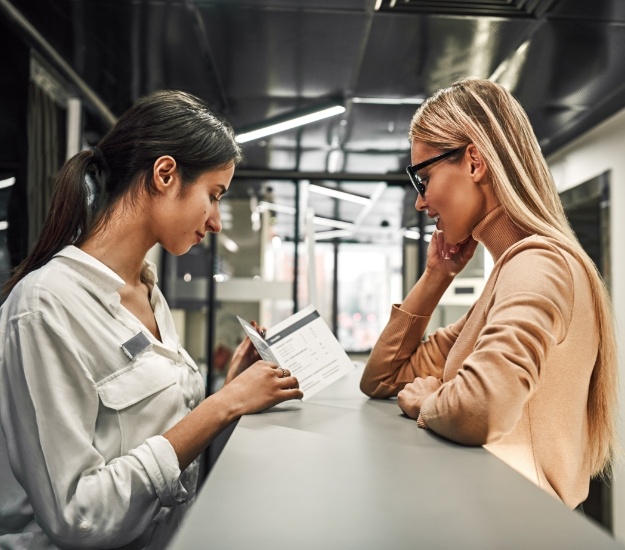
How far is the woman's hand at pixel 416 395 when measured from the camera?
1.07 meters

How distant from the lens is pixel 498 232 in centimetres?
→ 109

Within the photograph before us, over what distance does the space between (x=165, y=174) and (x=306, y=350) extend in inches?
20.3

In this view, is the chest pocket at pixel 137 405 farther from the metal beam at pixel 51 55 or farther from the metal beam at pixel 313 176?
the metal beam at pixel 313 176

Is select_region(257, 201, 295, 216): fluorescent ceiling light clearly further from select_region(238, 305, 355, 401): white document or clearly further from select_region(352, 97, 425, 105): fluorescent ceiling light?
select_region(238, 305, 355, 401): white document

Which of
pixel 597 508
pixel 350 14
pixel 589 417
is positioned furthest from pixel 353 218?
pixel 589 417

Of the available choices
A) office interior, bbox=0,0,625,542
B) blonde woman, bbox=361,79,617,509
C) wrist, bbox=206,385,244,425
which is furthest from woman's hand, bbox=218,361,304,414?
office interior, bbox=0,0,625,542

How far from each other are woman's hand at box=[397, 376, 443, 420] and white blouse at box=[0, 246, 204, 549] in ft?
→ 1.46

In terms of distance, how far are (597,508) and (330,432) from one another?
388 cm

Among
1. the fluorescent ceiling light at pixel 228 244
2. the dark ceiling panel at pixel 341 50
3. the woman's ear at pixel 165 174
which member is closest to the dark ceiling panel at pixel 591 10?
the dark ceiling panel at pixel 341 50

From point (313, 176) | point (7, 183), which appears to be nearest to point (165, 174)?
point (7, 183)

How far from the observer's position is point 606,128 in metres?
4.02

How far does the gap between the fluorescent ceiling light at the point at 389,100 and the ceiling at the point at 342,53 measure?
13 mm

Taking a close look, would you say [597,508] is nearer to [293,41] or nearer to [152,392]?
[293,41]

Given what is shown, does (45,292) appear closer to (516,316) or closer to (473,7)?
(516,316)
